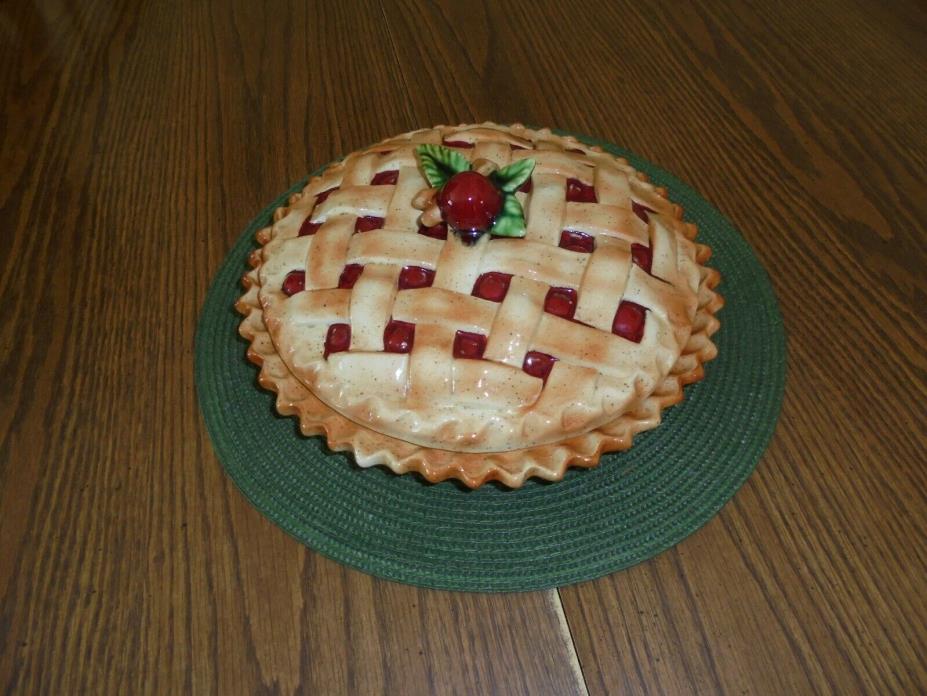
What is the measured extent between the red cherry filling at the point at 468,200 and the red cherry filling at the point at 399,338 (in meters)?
0.16

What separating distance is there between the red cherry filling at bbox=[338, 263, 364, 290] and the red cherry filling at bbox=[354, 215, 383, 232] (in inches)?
2.6

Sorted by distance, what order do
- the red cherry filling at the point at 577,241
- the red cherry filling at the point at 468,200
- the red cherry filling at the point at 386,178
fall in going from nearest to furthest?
the red cherry filling at the point at 468,200, the red cherry filling at the point at 577,241, the red cherry filling at the point at 386,178

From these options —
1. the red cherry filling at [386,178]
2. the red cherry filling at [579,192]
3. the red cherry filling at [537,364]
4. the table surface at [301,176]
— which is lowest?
the table surface at [301,176]

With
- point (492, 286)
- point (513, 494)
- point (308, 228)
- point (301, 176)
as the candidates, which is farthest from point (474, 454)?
point (301, 176)

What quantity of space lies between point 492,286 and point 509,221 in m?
0.10

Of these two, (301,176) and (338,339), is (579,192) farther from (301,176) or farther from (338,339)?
(301,176)

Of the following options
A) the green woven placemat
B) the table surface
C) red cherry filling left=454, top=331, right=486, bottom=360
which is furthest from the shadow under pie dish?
the table surface

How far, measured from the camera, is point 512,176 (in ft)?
3.38

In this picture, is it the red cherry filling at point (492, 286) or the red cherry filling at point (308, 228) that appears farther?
the red cherry filling at point (308, 228)

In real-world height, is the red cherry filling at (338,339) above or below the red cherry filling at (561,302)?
below

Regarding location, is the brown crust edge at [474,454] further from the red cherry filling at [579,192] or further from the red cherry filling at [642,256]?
the red cherry filling at [579,192]

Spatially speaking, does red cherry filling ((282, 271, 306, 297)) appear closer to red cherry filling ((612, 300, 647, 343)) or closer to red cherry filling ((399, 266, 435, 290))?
red cherry filling ((399, 266, 435, 290))

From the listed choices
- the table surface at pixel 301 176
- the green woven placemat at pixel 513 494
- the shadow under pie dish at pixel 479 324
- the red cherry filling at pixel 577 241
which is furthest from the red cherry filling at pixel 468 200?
the table surface at pixel 301 176

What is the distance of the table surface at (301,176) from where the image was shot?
1013 mm
